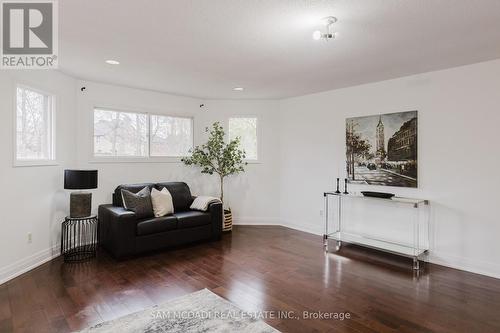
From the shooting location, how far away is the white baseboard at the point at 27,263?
10.5 feet

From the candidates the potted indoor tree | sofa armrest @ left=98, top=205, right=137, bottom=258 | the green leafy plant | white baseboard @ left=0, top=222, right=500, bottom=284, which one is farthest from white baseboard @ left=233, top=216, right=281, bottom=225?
white baseboard @ left=0, top=222, right=500, bottom=284

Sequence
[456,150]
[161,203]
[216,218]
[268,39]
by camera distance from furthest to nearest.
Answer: [216,218], [161,203], [456,150], [268,39]

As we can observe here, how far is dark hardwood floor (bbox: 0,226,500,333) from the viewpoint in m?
2.45

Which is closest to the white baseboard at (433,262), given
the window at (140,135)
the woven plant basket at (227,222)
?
the window at (140,135)

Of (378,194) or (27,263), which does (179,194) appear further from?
(378,194)

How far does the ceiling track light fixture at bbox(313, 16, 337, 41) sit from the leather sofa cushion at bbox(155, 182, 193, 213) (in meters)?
3.48

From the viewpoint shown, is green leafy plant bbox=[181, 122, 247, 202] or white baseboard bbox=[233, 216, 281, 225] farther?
white baseboard bbox=[233, 216, 281, 225]

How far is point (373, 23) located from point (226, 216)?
3.95 meters

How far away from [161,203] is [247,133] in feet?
8.12

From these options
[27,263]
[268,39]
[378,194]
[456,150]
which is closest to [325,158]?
[378,194]

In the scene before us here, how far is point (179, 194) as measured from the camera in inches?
197

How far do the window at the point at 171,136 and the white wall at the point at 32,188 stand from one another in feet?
4.48

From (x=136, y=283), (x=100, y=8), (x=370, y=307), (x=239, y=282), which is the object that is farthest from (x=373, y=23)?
(x=136, y=283)

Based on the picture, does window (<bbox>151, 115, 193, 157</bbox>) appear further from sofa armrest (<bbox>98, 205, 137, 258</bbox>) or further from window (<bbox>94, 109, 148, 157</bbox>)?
sofa armrest (<bbox>98, 205, 137, 258</bbox>)
